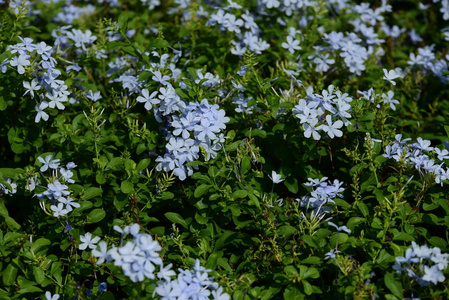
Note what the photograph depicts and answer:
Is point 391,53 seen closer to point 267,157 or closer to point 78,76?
point 267,157

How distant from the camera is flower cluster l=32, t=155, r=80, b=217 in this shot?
8.68 feet

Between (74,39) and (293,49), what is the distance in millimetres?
1561

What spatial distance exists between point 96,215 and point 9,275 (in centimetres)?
52

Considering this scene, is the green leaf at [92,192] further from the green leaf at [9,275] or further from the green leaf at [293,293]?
the green leaf at [293,293]

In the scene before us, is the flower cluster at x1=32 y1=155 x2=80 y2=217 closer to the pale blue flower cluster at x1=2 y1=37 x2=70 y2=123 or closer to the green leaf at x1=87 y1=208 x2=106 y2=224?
the green leaf at x1=87 y1=208 x2=106 y2=224

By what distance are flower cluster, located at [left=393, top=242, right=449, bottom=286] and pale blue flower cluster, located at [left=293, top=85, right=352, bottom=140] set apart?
734 mm

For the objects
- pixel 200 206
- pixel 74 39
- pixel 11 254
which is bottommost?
pixel 11 254

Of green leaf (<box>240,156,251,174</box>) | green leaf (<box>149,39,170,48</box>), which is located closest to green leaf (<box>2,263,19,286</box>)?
green leaf (<box>240,156,251,174</box>)

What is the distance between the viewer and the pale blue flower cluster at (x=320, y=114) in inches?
109

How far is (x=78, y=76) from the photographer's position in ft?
11.6

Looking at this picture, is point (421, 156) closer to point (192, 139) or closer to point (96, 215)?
point (192, 139)

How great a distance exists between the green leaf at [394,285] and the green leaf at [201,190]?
0.98 metres

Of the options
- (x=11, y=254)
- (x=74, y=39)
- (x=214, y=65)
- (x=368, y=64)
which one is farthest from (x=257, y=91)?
(x=11, y=254)

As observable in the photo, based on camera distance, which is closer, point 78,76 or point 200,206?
point 200,206
